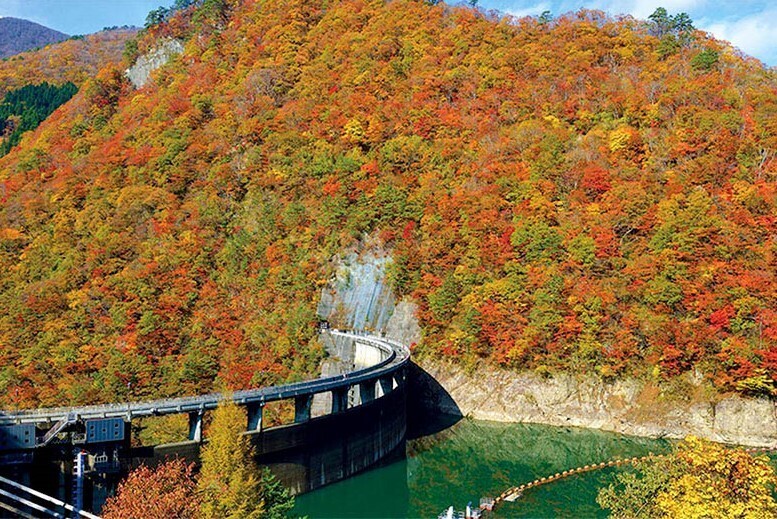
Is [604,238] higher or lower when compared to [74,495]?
higher

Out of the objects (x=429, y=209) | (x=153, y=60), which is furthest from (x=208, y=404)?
(x=153, y=60)

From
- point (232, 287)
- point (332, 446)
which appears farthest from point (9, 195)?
point (332, 446)

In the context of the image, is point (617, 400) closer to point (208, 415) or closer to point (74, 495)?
point (208, 415)

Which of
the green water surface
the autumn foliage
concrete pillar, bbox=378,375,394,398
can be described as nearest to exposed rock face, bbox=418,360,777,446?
the green water surface

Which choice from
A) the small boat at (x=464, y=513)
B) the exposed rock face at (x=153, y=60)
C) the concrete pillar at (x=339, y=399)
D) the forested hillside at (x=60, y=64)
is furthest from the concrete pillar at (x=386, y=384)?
the forested hillside at (x=60, y=64)

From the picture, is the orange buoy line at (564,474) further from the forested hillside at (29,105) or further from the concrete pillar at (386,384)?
Answer: the forested hillside at (29,105)
